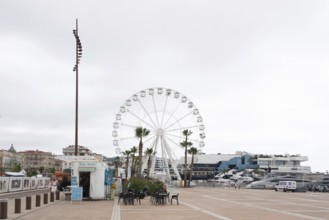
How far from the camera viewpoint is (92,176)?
32.5 meters

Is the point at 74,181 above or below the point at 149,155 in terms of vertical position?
below

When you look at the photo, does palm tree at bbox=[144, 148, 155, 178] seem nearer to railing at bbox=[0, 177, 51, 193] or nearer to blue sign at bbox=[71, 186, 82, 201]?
railing at bbox=[0, 177, 51, 193]

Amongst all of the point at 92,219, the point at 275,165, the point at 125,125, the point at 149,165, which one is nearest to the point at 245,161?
the point at 275,165

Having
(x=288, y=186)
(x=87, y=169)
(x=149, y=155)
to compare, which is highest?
(x=149, y=155)

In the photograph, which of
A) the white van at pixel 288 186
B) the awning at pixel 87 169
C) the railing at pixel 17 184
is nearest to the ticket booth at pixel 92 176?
the awning at pixel 87 169

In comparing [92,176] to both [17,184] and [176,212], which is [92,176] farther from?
[17,184]

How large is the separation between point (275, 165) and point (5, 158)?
98790 mm

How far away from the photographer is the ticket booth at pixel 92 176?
32062 mm

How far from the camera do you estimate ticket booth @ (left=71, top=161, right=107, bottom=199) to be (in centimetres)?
3206

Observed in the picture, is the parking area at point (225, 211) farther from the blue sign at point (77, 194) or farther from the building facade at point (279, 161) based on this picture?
the building facade at point (279, 161)

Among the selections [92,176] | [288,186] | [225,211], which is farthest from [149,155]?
[225,211]

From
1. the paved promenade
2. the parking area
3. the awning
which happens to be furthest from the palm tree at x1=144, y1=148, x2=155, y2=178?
the paved promenade

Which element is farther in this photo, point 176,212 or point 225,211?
point 225,211

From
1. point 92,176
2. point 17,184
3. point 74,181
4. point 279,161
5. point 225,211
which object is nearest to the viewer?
point 225,211
